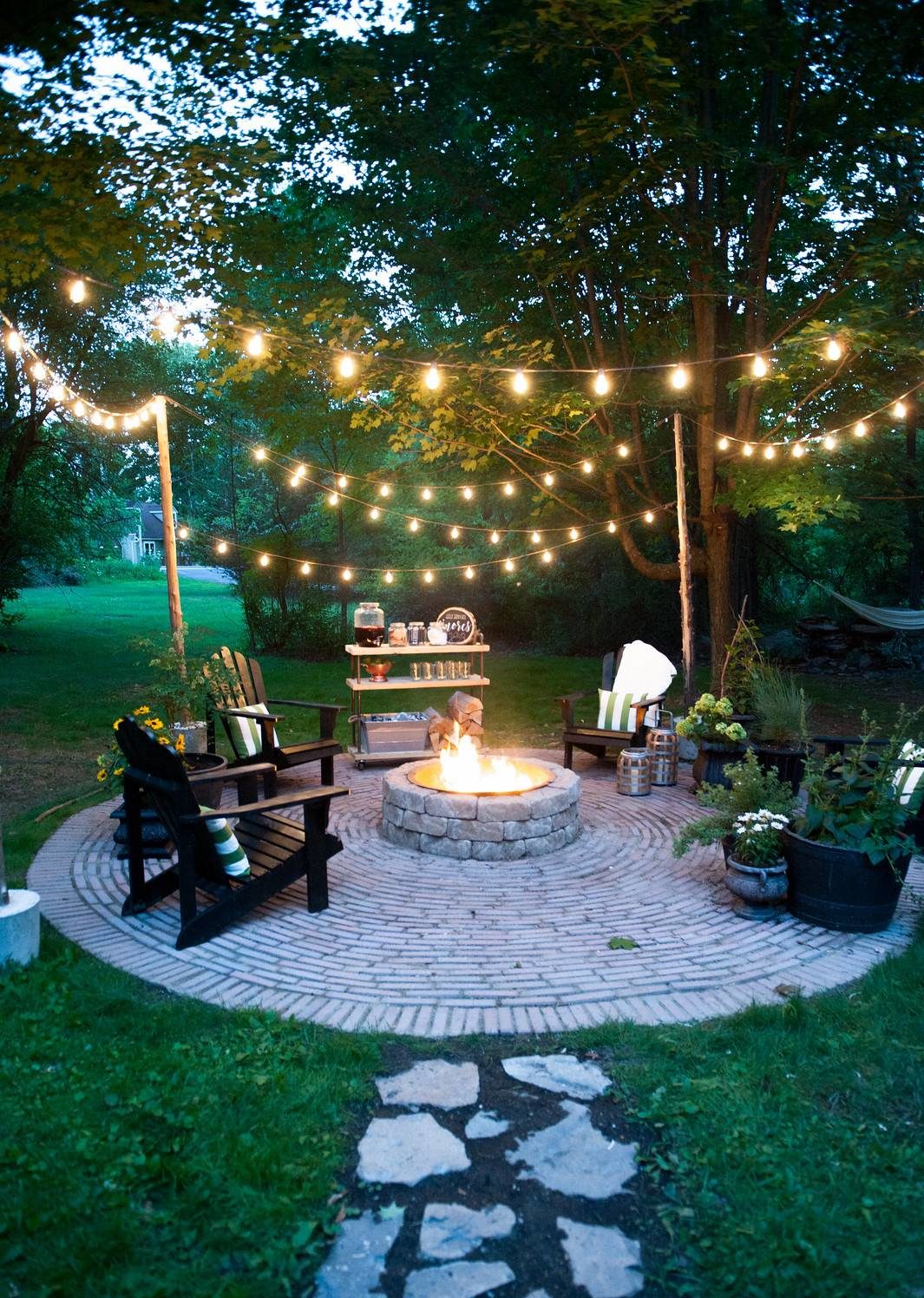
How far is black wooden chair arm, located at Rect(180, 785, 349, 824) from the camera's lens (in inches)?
161

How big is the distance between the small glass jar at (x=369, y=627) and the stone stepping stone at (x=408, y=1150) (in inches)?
234

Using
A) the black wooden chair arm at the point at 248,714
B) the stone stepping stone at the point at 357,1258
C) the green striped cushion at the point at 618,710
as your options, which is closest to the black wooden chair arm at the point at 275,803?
the stone stepping stone at the point at 357,1258

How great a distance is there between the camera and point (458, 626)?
352 inches

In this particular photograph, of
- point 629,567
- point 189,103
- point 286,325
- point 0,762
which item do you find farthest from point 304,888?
point 629,567

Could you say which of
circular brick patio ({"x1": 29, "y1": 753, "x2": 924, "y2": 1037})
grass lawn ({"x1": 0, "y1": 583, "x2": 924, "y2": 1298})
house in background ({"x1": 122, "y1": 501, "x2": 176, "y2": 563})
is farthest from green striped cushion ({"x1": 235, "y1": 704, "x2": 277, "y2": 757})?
house in background ({"x1": 122, "y1": 501, "x2": 176, "y2": 563})

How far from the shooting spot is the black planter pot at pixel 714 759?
22.3ft

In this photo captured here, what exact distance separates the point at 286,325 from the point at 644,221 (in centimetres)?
377

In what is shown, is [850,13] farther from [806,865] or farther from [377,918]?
[377,918]

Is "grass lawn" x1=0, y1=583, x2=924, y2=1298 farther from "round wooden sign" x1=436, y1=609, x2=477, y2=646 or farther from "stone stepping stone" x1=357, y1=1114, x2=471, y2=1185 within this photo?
"round wooden sign" x1=436, y1=609, x2=477, y2=646

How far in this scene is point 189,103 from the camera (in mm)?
7551

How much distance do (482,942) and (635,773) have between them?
9.86 ft

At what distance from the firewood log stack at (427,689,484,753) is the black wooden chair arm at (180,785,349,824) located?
9.97 ft

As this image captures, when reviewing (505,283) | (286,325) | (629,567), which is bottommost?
(629,567)

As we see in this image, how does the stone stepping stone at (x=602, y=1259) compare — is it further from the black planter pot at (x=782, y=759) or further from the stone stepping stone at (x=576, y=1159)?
the black planter pot at (x=782, y=759)
